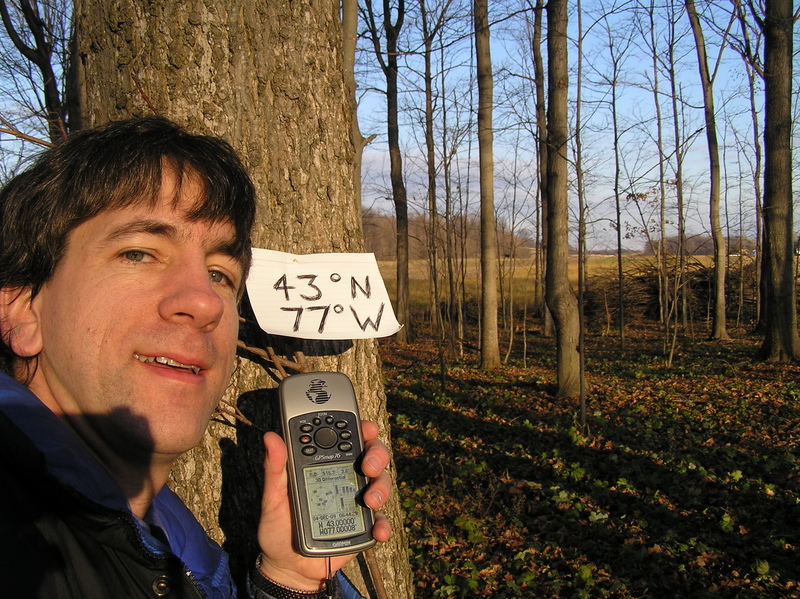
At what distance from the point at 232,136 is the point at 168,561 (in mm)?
1118

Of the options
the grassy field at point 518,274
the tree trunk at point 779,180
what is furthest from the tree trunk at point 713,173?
the grassy field at point 518,274

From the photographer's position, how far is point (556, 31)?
8.27m

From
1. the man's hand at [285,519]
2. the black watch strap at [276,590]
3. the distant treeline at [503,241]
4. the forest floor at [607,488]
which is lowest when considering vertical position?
the forest floor at [607,488]

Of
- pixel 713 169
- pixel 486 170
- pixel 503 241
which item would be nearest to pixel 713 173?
pixel 713 169

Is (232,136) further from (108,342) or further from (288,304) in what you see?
(108,342)

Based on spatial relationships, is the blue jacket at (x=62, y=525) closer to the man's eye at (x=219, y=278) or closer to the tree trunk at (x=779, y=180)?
the man's eye at (x=219, y=278)

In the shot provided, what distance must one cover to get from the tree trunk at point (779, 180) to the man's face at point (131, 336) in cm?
1211

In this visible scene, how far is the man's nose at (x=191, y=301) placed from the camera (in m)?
1.11

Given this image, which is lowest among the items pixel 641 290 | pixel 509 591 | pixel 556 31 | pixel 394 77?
pixel 509 591

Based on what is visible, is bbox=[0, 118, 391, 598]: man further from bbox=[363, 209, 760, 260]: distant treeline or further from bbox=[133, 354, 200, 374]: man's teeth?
bbox=[363, 209, 760, 260]: distant treeline

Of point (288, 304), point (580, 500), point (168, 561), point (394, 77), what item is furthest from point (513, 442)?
point (394, 77)

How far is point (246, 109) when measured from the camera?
1623 millimetres

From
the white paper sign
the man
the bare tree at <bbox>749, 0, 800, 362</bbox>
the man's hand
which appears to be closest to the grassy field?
the bare tree at <bbox>749, 0, 800, 362</bbox>

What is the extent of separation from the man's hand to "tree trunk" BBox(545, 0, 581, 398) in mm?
7456
